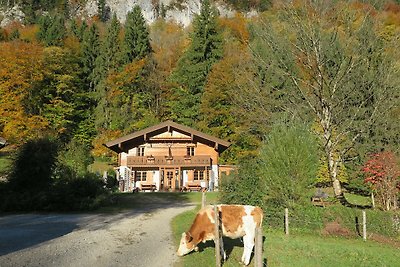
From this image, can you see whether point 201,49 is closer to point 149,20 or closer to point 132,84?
point 132,84

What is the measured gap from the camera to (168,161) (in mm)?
37625

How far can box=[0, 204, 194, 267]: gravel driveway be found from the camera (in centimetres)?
1022

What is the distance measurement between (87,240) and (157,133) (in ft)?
84.4

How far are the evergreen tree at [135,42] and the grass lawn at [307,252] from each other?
41.4m

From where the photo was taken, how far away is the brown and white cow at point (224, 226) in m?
10.8

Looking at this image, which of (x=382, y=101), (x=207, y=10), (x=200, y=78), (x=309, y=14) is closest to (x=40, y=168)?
(x=309, y=14)

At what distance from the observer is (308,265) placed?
36.0ft

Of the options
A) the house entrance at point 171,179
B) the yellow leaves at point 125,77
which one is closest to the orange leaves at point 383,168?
the house entrance at point 171,179

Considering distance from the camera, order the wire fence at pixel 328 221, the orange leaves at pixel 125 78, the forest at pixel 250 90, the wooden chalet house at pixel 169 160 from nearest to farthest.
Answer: the wire fence at pixel 328 221 → the forest at pixel 250 90 → the wooden chalet house at pixel 169 160 → the orange leaves at pixel 125 78

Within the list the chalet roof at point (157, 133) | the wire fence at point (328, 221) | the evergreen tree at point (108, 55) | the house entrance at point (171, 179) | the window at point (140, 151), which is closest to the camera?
the wire fence at point (328, 221)

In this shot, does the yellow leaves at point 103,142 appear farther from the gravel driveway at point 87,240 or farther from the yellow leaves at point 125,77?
the gravel driveway at point 87,240

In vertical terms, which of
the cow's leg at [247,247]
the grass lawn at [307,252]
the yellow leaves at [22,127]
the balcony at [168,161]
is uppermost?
the yellow leaves at [22,127]

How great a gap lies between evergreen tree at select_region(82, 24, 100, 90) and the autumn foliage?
40311 millimetres

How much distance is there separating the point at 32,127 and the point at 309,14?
100 ft
